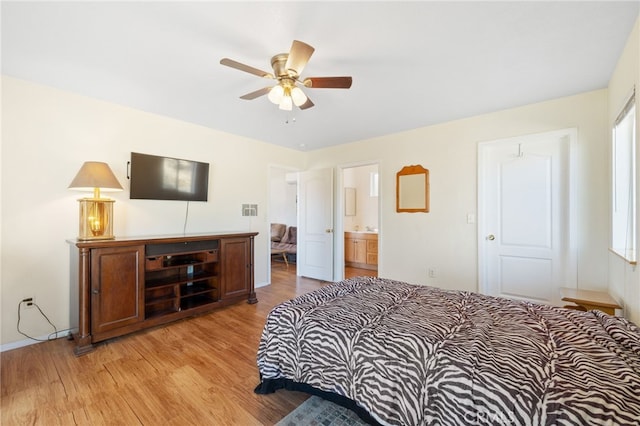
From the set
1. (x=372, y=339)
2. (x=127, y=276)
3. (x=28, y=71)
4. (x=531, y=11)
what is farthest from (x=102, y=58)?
(x=531, y=11)

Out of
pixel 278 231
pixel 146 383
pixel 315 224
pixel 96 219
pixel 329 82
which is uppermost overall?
pixel 329 82

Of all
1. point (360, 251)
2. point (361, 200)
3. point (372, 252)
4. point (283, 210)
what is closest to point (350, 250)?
point (360, 251)

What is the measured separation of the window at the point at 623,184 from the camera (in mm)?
2074

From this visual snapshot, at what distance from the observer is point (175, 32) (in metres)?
1.77

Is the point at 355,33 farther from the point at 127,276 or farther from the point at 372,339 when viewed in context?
the point at 127,276

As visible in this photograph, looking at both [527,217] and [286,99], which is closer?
[286,99]

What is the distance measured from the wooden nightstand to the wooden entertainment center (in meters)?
3.44

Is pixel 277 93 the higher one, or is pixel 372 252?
pixel 277 93

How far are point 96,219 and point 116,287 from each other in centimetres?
69

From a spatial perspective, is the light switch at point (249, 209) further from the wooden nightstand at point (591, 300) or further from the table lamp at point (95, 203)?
the wooden nightstand at point (591, 300)

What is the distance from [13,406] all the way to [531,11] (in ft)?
13.3

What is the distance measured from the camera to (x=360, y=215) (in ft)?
21.8

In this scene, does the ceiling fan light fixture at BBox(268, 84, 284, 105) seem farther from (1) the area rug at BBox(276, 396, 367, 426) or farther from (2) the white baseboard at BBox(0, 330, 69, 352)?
(2) the white baseboard at BBox(0, 330, 69, 352)

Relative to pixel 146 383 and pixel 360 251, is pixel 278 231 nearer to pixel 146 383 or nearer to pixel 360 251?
pixel 360 251
